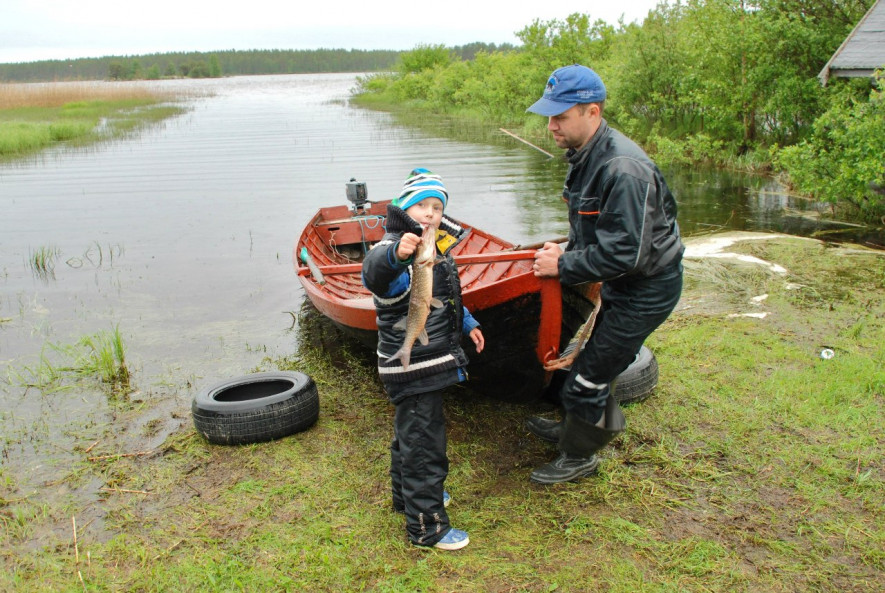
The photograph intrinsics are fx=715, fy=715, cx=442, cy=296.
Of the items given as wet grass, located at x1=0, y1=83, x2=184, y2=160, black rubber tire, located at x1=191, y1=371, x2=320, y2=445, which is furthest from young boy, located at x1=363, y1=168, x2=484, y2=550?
wet grass, located at x1=0, y1=83, x2=184, y2=160

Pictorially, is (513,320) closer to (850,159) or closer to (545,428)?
(545,428)

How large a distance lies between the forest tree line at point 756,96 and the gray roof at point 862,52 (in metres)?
0.48

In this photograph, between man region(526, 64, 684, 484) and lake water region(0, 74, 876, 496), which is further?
lake water region(0, 74, 876, 496)

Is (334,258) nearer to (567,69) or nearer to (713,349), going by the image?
(713,349)

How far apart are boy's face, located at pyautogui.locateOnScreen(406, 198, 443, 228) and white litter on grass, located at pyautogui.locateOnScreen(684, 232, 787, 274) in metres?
6.73

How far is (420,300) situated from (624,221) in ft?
3.59

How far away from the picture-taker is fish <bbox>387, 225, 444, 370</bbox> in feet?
11.0

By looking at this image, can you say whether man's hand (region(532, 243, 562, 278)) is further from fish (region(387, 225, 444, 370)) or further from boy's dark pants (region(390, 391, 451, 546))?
boy's dark pants (region(390, 391, 451, 546))

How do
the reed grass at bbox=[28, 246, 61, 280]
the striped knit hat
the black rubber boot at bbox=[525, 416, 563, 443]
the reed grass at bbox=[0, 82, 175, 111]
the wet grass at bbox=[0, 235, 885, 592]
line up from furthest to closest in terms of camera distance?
1. the reed grass at bbox=[0, 82, 175, 111]
2. the reed grass at bbox=[28, 246, 61, 280]
3. the black rubber boot at bbox=[525, 416, 563, 443]
4. the wet grass at bbox=[0, 235, 885, 592]
5. the striped knit hat

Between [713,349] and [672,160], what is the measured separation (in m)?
14.9

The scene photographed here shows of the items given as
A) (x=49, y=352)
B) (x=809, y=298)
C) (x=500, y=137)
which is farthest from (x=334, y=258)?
(x=500, y=137)

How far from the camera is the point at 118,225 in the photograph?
14.2 metres

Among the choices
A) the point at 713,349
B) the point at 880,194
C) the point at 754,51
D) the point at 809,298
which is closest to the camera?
the point at 713,349

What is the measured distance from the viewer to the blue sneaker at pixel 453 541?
380 cm
